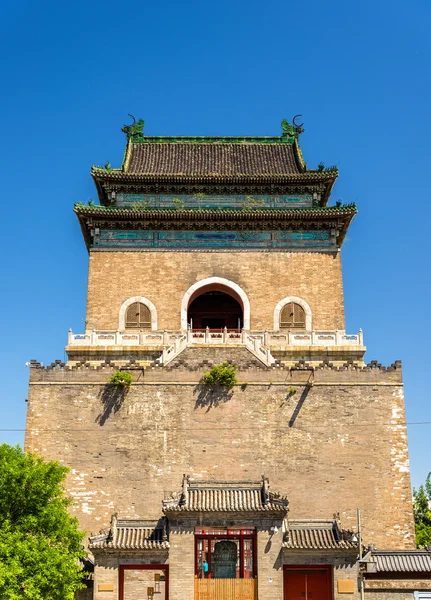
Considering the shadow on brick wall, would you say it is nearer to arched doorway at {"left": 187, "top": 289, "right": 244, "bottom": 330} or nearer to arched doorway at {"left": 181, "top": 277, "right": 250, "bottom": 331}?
arched doorway at {"left": 181, "top": 277, "right": 250, "bottom": 331}

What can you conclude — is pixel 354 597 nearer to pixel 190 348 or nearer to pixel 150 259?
pixel 190 348

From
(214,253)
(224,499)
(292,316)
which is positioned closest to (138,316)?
(214,253)

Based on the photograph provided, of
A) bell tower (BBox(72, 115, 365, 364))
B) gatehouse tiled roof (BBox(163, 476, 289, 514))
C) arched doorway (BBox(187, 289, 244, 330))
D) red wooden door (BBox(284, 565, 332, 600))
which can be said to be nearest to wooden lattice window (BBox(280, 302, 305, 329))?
bell tower (BBox(72, 115, 365, 364))

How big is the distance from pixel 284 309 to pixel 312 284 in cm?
163

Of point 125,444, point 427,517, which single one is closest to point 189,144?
point 125,444

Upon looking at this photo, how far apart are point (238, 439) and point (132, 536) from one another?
7249mm

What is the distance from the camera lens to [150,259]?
36156mm

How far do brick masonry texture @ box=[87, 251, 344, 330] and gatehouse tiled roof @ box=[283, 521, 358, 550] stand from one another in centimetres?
1268

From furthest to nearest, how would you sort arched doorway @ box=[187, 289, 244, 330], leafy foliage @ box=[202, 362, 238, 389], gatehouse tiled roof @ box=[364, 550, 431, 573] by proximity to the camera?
arched doorway @ box=[187, 289, 244, 330]
leafy foliage @ box=[202, 362, 238, 389]
gatehouse tiled roof @ box=[364, 550, 431, 573]

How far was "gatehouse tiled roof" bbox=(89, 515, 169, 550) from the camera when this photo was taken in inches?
907

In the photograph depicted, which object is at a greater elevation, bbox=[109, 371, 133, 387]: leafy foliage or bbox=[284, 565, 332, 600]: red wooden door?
bbox=[109, 371, 133, 387]: leafy foliage

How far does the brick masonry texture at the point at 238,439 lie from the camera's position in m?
29.2

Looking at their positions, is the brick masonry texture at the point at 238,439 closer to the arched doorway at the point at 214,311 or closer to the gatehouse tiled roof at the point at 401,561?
the gatehouse tiled roof at the point at 401,561

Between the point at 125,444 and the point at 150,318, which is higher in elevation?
the point at 150,318
